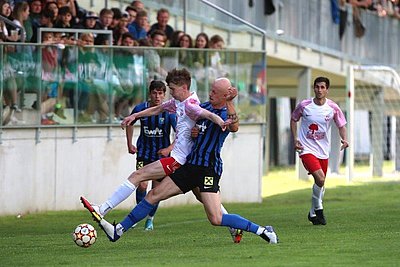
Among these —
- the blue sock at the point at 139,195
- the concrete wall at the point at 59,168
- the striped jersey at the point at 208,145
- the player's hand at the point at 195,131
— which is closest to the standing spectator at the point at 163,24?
the concrete wall at the point at 59,168

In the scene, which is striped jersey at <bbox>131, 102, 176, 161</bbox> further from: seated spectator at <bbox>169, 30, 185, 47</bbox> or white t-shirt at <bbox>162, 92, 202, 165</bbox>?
seated spectator at <bbox>169, 30, 185, 47</bbox>

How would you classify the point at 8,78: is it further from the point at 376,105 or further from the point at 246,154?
the point at 376,105

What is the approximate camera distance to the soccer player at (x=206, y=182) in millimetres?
15609

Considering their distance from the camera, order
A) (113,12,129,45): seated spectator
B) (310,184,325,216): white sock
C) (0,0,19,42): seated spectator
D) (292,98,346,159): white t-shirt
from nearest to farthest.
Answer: (310,184,325,216): white sock → (292,98,346,159): white t-shirt → (0,0,19,42): seated spectator → (113,12,129,45): seated spectator

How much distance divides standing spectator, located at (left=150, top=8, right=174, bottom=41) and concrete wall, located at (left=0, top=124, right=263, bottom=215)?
2510 mm

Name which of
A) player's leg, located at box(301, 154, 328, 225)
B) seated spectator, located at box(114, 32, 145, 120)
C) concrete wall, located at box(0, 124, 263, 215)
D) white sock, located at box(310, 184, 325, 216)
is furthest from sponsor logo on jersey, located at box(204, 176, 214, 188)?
seated spectator, located at box(114, 32, 145, 120)

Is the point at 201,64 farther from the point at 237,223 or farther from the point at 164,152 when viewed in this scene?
the point at 237,223

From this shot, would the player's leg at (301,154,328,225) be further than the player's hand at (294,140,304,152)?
No

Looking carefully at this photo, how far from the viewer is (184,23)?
28.9 meters

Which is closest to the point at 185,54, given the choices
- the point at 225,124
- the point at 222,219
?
the point at 222,219

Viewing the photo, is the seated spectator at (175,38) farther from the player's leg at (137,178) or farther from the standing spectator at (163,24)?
the player's leg at (137,178)

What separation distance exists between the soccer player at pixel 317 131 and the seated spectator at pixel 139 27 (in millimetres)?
6632

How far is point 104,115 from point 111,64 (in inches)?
38.1

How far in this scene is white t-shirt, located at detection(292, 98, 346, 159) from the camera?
20.8 m
